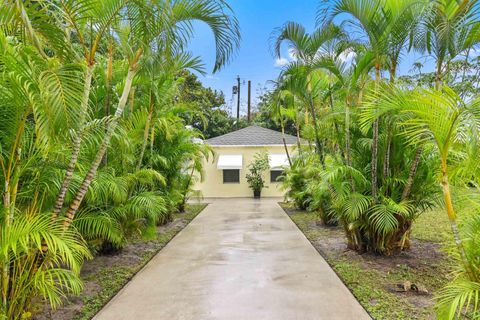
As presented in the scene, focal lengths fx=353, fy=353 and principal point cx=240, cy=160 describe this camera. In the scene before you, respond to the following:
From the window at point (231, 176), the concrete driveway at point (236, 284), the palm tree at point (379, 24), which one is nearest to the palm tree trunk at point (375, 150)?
the palm tree at point (379, 24)

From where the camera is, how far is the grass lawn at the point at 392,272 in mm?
4402

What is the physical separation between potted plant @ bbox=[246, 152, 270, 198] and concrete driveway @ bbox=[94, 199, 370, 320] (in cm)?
1069

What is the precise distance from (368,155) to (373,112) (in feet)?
6.58

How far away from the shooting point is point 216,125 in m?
31.5

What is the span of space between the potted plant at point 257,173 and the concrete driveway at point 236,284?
35.1 ft

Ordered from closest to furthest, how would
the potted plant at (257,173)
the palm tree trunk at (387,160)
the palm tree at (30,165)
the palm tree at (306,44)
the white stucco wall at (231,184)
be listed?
1. the palm tree at (30,165)
2. the palm tree trunk at (387,160)
3. the palm tree at (306,44)
4. the potted plant at (257,173)
5. the white stucco wall at (231,184)

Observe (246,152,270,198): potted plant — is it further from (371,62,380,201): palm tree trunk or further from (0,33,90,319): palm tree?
(0,33,90,319): palm tree

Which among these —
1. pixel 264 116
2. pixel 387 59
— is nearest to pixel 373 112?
pixel 387 59

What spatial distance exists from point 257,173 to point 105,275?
14.5m

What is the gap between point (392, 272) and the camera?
581 cm

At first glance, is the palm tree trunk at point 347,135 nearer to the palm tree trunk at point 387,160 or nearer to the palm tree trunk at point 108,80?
the palm tree trunk at point 387,160

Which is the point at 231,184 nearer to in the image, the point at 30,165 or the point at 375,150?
the point at 375,150

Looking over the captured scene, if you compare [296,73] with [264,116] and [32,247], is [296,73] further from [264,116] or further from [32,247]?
[264,116]

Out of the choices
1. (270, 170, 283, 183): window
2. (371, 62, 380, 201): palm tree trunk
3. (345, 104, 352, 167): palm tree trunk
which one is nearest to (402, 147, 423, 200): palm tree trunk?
(371, 62, 380, 201): palm tree trunk
